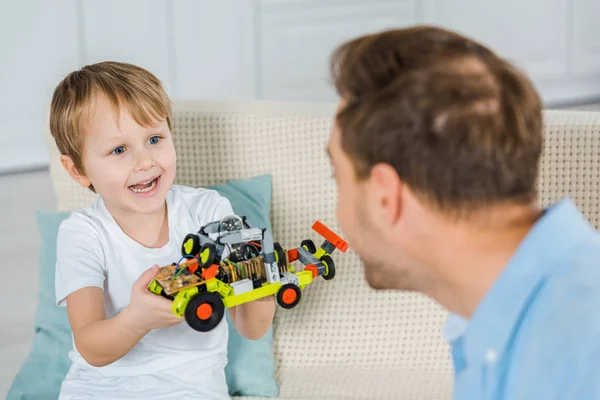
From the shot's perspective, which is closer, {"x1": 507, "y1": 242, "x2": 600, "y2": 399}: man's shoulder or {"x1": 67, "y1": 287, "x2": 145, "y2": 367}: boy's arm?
{"x1": 507, "y1": 242, "x2": 600, "y2": 399}: man's shoulder

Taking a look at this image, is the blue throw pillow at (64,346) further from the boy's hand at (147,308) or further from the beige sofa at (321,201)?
the boy's hand at (147,308)

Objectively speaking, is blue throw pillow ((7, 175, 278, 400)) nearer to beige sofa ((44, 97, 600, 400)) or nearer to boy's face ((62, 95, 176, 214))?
beige sofa ((44, 97, 600, 400))

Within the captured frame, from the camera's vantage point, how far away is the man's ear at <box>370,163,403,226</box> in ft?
3.02

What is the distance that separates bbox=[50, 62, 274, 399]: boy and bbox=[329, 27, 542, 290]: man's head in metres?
0.61

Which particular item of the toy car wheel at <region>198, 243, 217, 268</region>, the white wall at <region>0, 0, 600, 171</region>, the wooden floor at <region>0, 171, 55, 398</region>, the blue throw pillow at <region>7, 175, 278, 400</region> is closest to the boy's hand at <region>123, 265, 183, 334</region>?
the toy car wheel at <region>198, 243, 217, 268</region>

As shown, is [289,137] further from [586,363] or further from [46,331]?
[586,363]

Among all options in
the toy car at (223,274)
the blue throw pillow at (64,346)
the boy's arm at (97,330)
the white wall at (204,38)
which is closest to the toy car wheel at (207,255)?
the toy car at (223,274)

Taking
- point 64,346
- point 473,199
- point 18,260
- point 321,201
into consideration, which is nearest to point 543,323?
point 473,199

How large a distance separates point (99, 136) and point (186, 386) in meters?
0.47

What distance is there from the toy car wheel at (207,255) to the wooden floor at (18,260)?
4.03 feet

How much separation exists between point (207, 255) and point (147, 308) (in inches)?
6.6

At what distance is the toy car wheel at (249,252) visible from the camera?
4.46ft

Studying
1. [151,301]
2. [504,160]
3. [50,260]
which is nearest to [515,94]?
[504,160]

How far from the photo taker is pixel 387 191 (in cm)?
93
